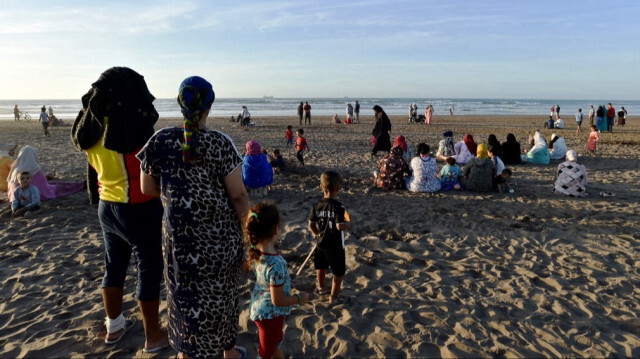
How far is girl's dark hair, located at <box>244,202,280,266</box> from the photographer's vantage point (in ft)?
8.01

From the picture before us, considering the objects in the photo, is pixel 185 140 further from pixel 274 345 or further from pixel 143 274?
pixel 274 345

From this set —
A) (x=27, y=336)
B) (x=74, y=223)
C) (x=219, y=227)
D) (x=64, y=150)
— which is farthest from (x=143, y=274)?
(x=64, y=150)

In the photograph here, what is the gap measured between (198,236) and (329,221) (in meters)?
1.59

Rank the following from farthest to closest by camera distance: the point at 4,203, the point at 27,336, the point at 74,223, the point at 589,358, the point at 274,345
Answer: the point at 4,203 → the point at 74,223 → the point at 27,336 → the point at 589,358 → the point at 274,345

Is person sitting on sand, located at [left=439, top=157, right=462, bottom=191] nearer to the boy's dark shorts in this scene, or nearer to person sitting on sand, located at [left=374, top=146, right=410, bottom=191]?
person sitting on sand, located at [left=374, top=146, right=410, bottom=191]

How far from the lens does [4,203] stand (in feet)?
23.0

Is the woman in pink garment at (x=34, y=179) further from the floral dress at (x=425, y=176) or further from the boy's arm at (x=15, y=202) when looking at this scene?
the floral dress at (x=425, y=176)

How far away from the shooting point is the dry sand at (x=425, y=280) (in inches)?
125

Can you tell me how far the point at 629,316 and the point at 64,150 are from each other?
55.1 feet

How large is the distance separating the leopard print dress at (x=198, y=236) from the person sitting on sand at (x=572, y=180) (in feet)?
25.2

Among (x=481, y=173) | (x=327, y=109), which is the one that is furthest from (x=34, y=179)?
(x=327, y=109)

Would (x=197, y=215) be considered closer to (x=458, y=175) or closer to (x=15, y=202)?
(x=15, y=202)

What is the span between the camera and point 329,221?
362cm

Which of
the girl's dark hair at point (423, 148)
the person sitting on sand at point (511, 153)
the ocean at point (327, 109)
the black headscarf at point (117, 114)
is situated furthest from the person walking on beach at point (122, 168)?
the ocean at point (327, 109)
